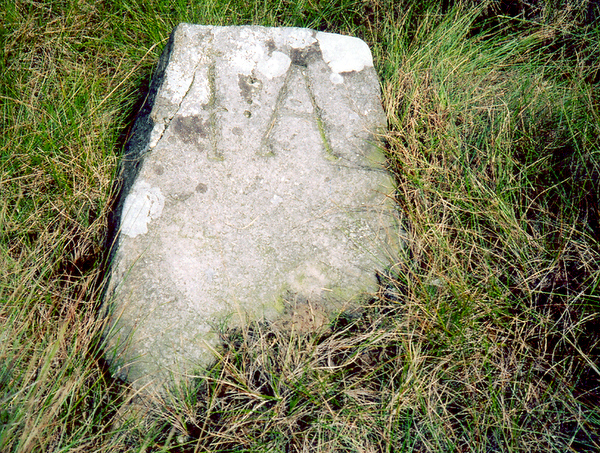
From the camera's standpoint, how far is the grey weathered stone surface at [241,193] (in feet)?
4.50

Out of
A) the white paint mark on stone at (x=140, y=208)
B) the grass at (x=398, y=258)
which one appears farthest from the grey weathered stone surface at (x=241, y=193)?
the grass at (x=398, y=258)

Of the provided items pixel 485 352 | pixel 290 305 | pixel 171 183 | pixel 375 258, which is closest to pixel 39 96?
pixel 171 183

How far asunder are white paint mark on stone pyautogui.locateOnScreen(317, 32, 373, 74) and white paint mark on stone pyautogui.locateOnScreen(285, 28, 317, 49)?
0.13 feet

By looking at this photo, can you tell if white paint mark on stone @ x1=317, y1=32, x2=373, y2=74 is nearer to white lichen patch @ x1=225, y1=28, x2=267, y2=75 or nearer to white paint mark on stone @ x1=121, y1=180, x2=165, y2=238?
white lichen patch @ x1=225, y1=28, x2=267, y2=75

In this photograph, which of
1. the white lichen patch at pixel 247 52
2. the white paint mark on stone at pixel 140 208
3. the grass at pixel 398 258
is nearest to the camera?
the grass at pixel 398 258

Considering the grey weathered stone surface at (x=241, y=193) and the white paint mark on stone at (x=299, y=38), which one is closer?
the grey weathered stone surface at (x=241, y=193)

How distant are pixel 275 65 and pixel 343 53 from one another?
30 centimetres

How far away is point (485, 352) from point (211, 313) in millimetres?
916

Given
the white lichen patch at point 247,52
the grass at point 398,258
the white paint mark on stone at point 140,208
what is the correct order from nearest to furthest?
1. the grass at point 398,258
2. the white paint mark on stone at point 140,208
3. the white lichen patch at point 247,52

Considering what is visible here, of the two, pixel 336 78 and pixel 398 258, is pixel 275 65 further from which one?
pixel 398 258

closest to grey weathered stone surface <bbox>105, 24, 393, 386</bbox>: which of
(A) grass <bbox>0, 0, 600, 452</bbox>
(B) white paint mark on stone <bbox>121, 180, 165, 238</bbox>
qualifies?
(B) white paint mark on stone <bbox>121, 180, 165, 238</bbox>

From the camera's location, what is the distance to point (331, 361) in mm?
1416

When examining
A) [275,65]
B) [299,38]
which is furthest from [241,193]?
[299,38]

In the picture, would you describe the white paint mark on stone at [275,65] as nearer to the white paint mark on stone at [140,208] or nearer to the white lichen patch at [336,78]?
the white lichen patch at [336,78]
